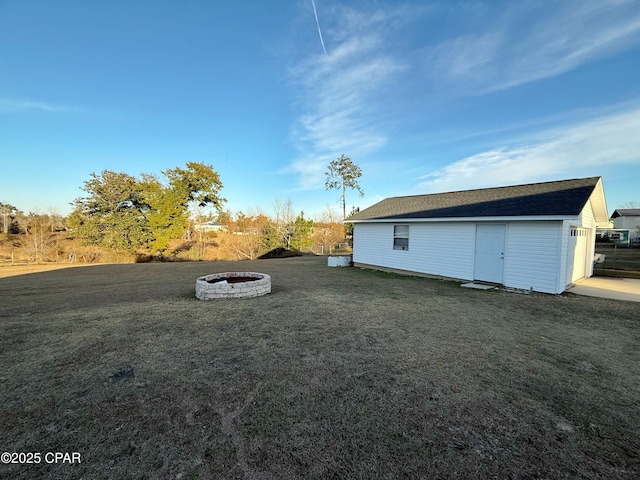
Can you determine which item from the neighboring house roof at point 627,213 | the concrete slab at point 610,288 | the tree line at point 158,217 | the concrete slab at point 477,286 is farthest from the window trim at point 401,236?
the neighboring house roof at point 627,213

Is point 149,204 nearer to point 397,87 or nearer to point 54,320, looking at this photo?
point 54,320

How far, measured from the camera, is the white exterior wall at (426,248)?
9.02 meters

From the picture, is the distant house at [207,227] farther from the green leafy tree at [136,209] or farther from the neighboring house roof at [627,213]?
the neighboring house roof at [627,213]

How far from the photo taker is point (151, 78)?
444 inches

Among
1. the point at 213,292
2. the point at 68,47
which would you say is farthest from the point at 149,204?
the point at 213,292

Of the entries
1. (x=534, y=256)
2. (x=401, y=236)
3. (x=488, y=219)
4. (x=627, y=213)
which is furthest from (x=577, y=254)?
(x=627, y=213)

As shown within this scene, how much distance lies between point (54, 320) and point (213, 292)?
9.37ft

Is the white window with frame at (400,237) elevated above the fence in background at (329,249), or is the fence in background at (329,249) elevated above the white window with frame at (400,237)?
the white window with frame at (400,237)

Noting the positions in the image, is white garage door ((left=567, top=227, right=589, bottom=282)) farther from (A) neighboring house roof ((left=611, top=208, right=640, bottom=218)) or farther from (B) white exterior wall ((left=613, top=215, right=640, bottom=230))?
(A) neighboring house roof ((left=611, top=208, right=640, bottom=218))

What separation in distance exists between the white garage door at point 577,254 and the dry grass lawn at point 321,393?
10.4ft

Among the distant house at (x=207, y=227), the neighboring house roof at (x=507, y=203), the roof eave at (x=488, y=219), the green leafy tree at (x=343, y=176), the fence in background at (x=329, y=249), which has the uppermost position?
the green leafy tree at (x=343, y=176)

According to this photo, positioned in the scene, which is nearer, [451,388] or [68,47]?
[451,388]

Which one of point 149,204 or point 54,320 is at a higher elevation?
point 149,204

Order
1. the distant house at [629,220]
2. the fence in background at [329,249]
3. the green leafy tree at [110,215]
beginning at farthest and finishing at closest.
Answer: the distant house at [629,220]
the fence in background at [329,249]
the green leafy tree at [110,215]
